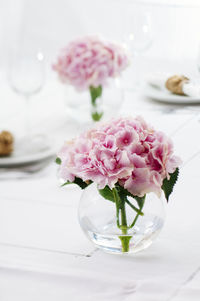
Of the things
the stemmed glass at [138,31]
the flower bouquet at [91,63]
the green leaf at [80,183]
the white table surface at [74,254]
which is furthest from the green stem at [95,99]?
the green leaf at [80,183]

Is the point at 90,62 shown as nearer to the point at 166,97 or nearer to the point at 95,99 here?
the point at 95,99

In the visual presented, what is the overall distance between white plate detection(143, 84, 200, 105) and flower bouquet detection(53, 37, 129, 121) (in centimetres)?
16

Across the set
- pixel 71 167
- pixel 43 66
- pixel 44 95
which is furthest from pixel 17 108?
pixel 71 167

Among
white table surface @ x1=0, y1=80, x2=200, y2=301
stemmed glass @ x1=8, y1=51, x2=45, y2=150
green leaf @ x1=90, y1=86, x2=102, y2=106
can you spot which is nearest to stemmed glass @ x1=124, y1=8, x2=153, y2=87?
green leaf @ x1=90, y1=86, x2=102, y2=106

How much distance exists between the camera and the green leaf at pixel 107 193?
4.07 feet

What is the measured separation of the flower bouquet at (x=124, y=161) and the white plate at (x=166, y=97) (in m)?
1.02

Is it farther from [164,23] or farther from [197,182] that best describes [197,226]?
[164,23]

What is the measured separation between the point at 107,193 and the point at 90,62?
0.98m

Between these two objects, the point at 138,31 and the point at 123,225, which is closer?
the point at 123,225

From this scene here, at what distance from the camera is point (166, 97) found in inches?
90.0

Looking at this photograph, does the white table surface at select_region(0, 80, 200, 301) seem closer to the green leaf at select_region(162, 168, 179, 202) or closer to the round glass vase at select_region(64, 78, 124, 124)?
the green leaf at select_region(162, 168, 179, 202)

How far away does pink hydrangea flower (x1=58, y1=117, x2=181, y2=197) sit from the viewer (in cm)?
120

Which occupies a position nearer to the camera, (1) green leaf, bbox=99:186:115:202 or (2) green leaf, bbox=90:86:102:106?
(1) green leaf, bbox=99:186:115:202

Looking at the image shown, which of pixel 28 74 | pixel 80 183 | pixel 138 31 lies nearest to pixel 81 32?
pixel 138 31
